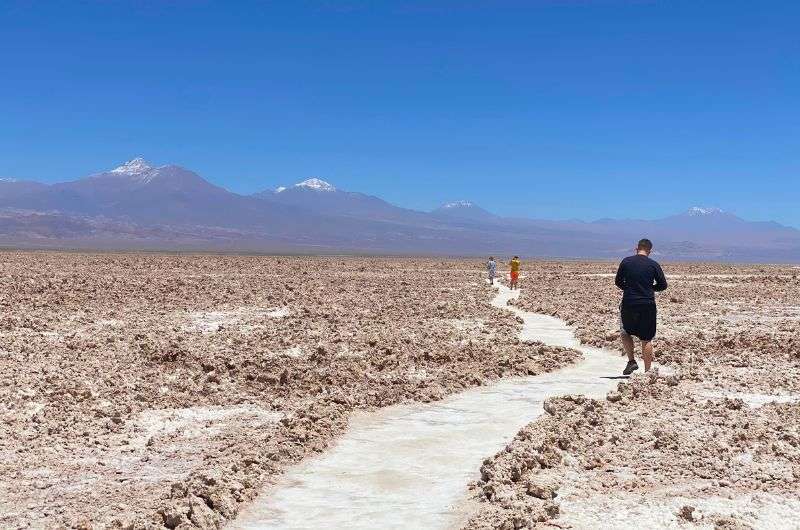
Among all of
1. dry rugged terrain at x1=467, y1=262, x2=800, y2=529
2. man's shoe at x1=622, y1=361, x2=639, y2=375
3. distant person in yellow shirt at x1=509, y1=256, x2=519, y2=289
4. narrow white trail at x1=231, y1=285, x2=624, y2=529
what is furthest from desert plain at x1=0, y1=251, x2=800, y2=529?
distant person in yellow shirt at x1=509, y1=256, x2=519, y2=289

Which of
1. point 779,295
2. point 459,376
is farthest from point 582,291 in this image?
point 459,376

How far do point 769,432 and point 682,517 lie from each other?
3162 mm

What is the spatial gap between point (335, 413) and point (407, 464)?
88.5 inches

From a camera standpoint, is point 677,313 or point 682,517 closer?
point 682,517

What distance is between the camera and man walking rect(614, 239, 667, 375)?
13352 mm

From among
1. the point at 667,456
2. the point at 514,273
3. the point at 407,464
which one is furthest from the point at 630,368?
the point at 514,273

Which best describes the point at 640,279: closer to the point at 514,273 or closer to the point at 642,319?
the point at 642,319

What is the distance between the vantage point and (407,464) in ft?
27.9

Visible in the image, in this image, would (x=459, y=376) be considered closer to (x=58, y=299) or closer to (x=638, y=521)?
(x=638, y=521)

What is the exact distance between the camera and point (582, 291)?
36312 millimetres

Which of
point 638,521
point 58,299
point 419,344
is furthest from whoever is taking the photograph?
point 58,299

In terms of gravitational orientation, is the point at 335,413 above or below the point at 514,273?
below

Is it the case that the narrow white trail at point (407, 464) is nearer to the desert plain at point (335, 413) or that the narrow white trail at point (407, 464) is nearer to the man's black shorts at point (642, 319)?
the desert plain at point (335, 413)

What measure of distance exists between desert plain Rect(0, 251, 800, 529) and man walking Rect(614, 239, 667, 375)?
2.56 ft
